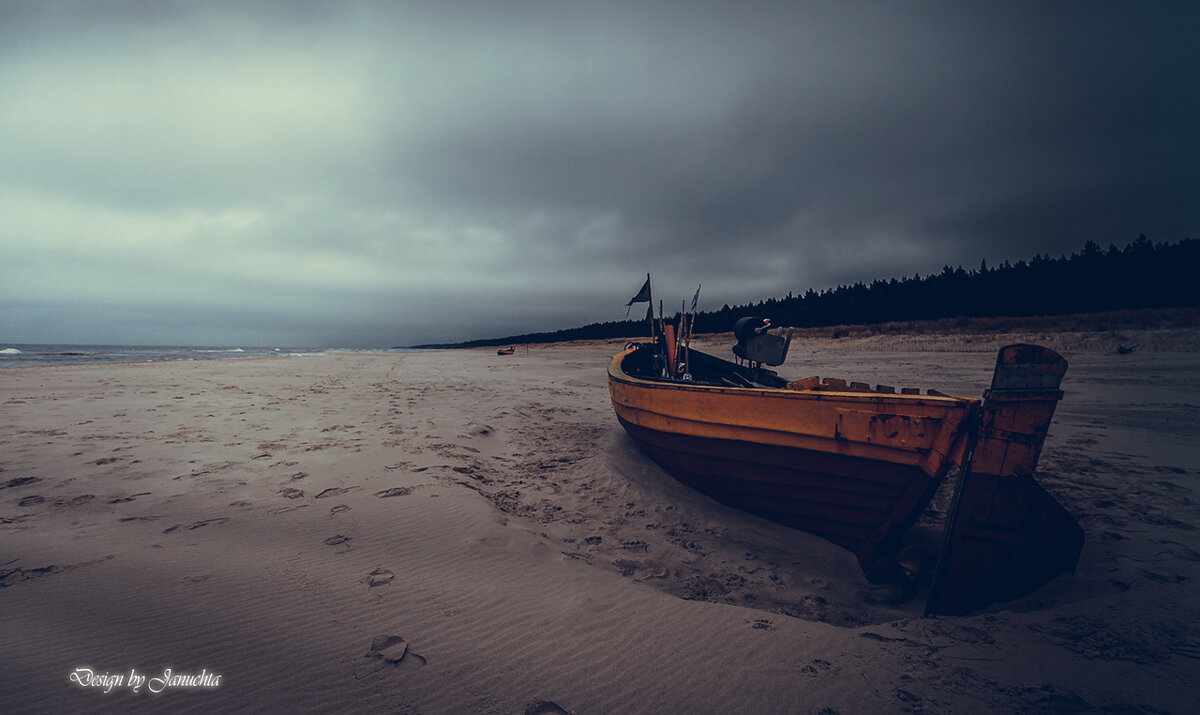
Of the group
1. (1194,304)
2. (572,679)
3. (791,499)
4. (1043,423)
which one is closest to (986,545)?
(1043,423)

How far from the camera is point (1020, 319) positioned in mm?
26156

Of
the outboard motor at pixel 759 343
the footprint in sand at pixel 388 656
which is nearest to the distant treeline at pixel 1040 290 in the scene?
the outboard motor at pixel 759 343

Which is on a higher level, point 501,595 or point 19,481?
point 19,481

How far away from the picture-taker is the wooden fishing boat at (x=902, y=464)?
291 centimetres

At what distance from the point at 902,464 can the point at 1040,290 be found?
4080 centimetres

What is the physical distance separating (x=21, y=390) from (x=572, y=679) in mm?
16342

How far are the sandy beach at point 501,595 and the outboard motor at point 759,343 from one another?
231 centimetres

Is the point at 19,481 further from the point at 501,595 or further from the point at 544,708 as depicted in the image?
the point at 544,708

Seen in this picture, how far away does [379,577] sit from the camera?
3057 mm

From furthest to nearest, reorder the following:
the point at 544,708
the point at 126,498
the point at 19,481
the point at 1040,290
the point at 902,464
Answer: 1. the point at 1040,290
2. the point at 19,481
3. the point at 126,498
4. the point at 902,464
5. the point at 544,708

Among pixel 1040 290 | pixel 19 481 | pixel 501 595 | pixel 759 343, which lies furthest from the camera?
pixel 1040 290

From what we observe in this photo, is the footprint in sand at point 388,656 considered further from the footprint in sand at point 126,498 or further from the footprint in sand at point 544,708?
the footprint in sand at point 126,498

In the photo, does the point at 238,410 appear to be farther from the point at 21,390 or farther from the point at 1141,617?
the point at 1141,617

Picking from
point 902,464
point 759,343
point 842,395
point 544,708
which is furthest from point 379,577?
point 759,343
